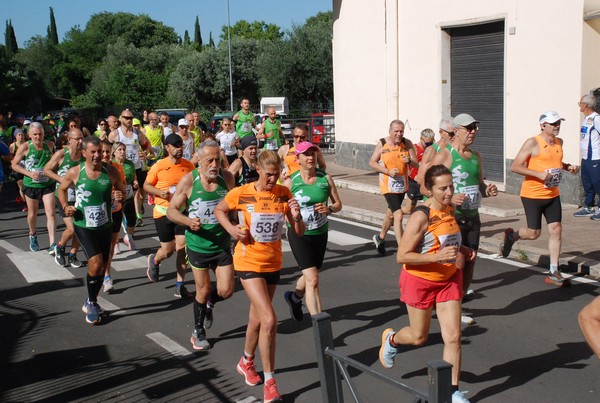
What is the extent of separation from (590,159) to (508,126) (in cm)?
294

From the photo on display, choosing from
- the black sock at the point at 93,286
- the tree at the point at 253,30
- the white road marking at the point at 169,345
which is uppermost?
the tree at the point at 253,30

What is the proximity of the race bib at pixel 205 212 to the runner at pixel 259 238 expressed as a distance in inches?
36.0

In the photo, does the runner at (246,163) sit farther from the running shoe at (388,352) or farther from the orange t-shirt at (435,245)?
the orange t-shirt at (435,245)

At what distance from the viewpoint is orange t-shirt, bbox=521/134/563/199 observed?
27.5ft

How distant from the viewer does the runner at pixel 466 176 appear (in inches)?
287

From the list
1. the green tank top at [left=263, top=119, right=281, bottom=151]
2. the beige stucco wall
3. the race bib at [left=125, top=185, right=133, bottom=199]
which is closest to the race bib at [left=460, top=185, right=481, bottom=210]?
the race bib at [left=125, top=185, right=133, bottom=199]

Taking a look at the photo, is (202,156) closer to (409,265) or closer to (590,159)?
(409,265)

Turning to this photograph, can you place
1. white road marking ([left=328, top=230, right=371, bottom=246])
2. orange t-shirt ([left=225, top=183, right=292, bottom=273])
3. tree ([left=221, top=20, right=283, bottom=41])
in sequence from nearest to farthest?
orange t-shirt ([left=225, top=183, right=292, bottom=273])
white road marking ([left=328, top=230, right=371, bottom=246])
tree ([left=221, top=20, right=283, bottom=41])

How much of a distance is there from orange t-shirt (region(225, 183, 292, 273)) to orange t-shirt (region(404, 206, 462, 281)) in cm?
111

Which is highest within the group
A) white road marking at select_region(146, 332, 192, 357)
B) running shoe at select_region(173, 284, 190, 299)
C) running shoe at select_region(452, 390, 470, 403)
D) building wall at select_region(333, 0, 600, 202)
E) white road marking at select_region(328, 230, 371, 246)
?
building wall at select_region(333, 0, 600, 202)

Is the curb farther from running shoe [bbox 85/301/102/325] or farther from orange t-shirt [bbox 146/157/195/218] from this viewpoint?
running shoe [bbox 85/301/102/325]

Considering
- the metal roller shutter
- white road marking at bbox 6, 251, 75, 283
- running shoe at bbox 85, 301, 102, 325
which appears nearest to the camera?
running shoe at bbox 85, 301, 102, 325

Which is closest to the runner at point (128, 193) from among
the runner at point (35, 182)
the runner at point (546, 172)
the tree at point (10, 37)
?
the runner at point (35, 182)

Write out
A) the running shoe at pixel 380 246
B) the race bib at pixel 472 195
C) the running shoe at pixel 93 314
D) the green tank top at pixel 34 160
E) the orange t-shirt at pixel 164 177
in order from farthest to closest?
the green tank top at pixel 34 160
the running shoe at pixel 380 246
the orange t-shirt at pixel 164 177
the running shoe at pixel 93 314
the race bib at pixel 472 195
